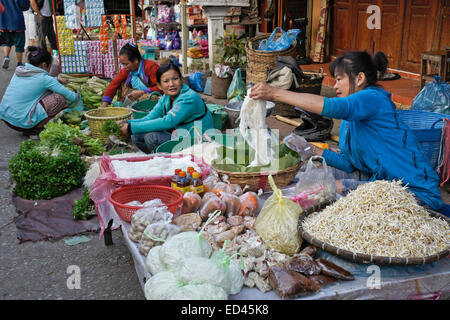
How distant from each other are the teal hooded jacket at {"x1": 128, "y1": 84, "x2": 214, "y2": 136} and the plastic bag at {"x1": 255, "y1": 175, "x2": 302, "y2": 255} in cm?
189

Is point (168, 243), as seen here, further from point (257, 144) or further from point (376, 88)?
point (376, 88)

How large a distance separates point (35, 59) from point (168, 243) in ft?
14.7

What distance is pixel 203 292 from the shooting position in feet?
6.31

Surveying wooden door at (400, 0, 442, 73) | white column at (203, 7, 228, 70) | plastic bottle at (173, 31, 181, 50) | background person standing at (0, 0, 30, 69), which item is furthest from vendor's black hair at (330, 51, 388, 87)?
background person standing at (0, 0, 30, 69)

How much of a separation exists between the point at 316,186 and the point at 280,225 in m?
0.49

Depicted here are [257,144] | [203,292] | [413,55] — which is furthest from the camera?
[413,55]

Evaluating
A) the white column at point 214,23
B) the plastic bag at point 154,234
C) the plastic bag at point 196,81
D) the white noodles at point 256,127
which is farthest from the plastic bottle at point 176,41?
the plastic bag at point 154,234

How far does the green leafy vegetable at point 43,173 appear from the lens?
4.08 metres

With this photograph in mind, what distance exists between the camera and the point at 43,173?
412cm

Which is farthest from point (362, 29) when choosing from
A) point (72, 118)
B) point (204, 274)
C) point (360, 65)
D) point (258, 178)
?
point (204, 274)

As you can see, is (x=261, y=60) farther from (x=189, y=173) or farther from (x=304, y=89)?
(x=189, y=173)

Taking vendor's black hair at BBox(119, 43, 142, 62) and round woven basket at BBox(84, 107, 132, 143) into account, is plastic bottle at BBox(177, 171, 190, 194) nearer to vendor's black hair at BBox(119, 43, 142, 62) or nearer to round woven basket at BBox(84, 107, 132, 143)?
round woven basket at BBox(84, 107, 132, 143)

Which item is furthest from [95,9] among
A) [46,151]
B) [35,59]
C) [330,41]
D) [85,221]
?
[85,221]

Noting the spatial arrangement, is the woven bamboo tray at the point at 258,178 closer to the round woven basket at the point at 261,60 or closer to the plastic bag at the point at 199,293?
the plastic bag at the point at 199,293
